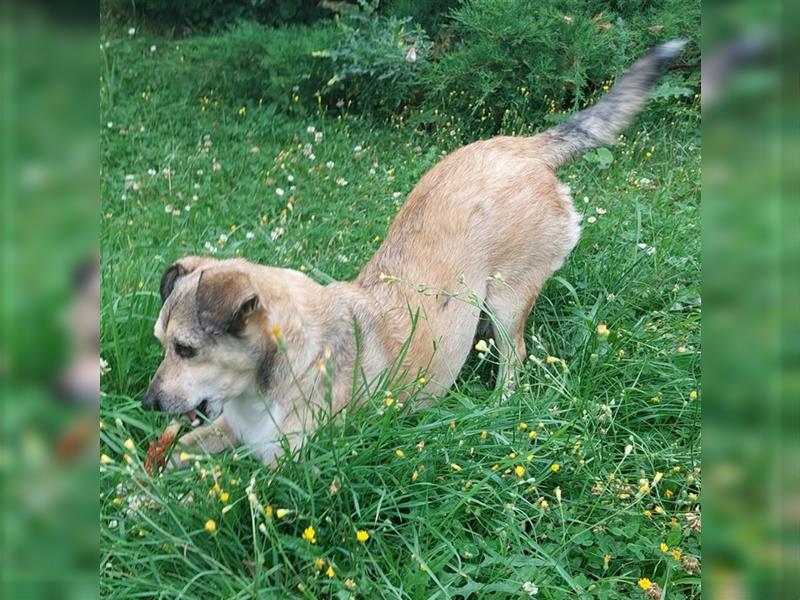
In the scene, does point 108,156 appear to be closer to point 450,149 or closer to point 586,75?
point 450,149

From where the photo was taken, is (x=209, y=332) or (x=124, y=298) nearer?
(x=209, y=332)

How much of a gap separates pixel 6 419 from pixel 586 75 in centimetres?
716

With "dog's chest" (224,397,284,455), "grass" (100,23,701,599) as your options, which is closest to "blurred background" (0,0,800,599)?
"grass" (100,23,701,599)

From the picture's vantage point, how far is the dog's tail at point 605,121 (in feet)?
14.0

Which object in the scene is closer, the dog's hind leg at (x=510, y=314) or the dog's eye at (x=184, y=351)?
the dog's eye at (x=184, y=351)

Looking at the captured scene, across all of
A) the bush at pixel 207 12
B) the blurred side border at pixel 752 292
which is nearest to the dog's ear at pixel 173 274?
the blurred side border at pixel 752 292

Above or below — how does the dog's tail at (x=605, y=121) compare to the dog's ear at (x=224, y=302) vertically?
above

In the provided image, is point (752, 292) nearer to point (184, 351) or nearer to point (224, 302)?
point (224, 302)

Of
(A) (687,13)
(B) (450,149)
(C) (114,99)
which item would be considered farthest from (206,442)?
(A) (687,13)

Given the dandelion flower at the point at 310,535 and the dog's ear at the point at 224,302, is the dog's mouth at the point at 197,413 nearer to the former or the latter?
the dog's ear at the point at 224,302

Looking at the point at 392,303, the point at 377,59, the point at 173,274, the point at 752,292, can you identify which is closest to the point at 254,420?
the point at 173,274

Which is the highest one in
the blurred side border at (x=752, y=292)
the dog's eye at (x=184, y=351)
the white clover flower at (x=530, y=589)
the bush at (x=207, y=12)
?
the blurred side border at (x=752, y=292)

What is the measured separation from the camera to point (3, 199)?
65 centimetres

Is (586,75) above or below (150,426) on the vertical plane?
above
